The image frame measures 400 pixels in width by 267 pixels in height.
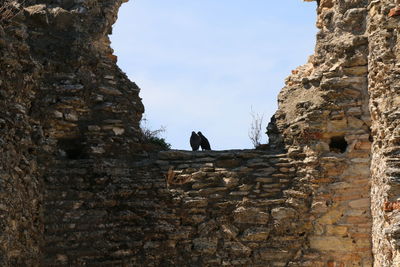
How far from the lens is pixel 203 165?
28.9 feet

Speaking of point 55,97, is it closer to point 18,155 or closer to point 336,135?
point 18,155

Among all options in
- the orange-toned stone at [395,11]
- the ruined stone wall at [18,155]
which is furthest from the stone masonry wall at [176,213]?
the orange-toned stone at [395,11]

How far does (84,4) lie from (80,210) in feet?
8.21

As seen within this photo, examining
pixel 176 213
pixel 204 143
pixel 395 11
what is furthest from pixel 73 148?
pixel 395 11

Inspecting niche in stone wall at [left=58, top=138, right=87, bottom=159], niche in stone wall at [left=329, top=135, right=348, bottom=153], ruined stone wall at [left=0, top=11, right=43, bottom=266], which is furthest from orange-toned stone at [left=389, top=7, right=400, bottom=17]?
ruined stone wall at [left=0, top=11, right=43, bottom=266]

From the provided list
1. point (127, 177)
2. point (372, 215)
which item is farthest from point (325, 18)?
point (127, 177)

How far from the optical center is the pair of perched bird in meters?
10.0

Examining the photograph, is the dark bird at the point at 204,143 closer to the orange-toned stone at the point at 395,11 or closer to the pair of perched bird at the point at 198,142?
the pair of perched bird at the point at 198,142

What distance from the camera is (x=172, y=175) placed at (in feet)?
28.5

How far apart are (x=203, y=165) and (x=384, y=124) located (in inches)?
81.3

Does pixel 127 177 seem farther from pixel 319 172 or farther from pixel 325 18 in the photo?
pixel 325 18

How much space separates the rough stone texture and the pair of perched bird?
1.10 metres

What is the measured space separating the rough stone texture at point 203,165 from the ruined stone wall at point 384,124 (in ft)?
0.06

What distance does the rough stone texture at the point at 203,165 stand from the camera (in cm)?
806
